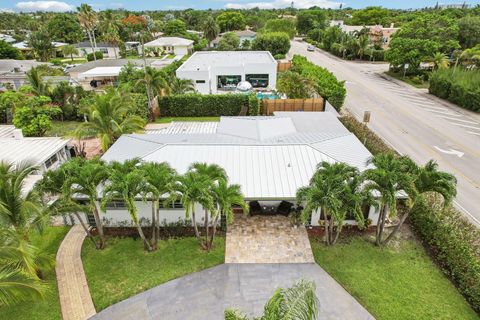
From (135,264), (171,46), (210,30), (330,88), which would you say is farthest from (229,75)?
(210,30)

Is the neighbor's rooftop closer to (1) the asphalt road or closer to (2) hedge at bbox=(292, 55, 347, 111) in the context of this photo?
(2) hedge at bbox=(292, 55, 347, 111)

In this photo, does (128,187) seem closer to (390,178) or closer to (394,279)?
(390,178)

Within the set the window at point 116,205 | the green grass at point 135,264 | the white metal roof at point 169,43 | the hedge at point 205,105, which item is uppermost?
the white metal roof at point 169,43

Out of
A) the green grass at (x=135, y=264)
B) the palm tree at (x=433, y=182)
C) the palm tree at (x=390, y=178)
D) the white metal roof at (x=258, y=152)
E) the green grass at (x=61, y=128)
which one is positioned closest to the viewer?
the palm tree at (x=433, y=182)

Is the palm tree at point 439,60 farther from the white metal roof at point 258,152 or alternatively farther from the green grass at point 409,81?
the white metal roof at point 258,152

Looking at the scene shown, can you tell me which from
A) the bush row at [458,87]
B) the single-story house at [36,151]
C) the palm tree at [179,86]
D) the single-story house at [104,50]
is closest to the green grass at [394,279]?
the single-story house at [36,151]

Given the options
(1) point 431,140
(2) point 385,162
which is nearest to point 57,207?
(2) point 385,162
